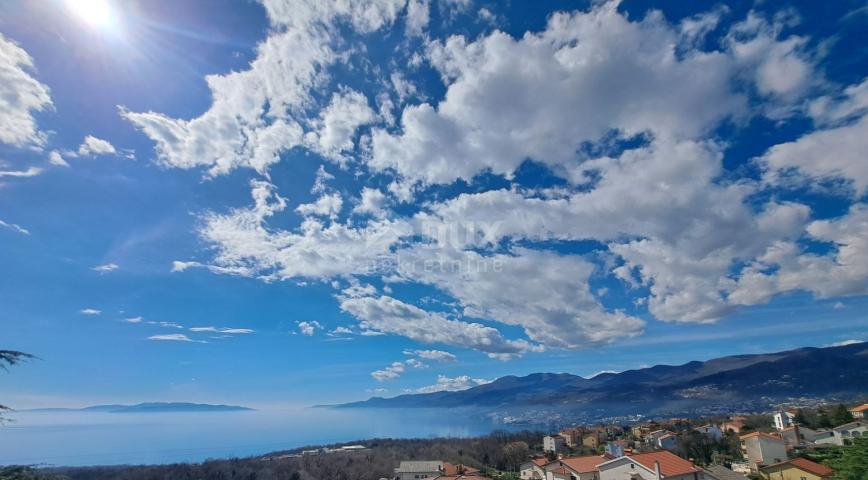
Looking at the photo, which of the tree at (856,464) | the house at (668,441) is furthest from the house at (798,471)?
the house at (668,441)

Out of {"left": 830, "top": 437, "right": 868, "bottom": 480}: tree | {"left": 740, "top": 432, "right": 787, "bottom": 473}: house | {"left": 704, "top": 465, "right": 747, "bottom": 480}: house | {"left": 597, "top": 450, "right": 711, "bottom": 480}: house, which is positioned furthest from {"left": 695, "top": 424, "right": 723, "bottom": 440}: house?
{"left": 830, "top": 437, "right": 868, "bottom": 480}: tree

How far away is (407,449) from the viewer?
86500mm

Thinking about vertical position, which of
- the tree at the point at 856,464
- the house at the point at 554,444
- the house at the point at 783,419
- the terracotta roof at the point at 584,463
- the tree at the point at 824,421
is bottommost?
the house at the point at 554,444

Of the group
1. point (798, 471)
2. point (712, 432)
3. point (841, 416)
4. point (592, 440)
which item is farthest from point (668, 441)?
point (798, 471)

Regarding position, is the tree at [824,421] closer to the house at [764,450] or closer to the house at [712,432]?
the house at [712,432]

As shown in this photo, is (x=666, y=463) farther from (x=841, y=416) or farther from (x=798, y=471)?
(x=841, y=416)

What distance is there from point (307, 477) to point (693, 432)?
169 ft

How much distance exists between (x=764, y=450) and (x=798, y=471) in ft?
24.6

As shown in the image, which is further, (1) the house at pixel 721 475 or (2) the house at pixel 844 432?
(2) the house at pixel 844 432

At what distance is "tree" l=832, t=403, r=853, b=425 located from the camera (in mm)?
46344

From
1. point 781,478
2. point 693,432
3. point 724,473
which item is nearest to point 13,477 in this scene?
point 724,473

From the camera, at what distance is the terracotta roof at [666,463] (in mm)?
26506

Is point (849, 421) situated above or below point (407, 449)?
above

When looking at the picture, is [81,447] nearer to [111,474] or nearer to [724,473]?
[111,474]
